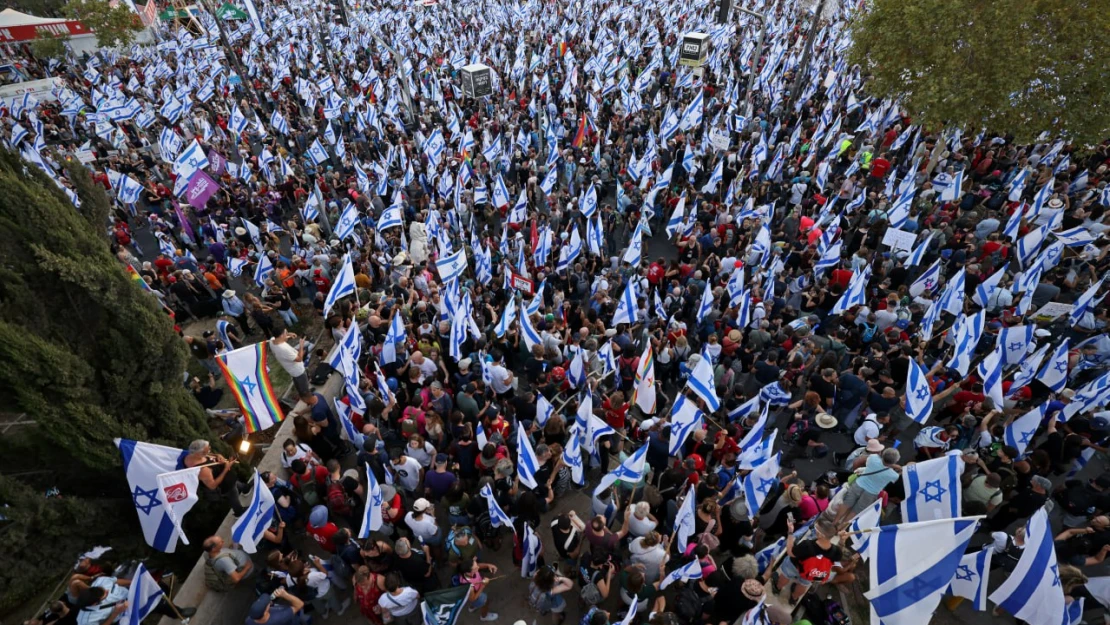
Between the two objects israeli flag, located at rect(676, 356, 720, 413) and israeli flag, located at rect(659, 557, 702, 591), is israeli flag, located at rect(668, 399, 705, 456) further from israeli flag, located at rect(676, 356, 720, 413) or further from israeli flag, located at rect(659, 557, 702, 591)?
israeli flag, located at rect(659, 557, 702, 591)

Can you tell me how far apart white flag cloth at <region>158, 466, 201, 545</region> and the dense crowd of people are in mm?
493

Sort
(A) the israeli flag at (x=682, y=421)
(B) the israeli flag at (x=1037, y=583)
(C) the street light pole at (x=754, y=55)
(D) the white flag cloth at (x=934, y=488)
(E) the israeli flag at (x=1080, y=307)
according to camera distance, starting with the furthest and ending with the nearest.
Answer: (C) the street light pole at (x=754, y=55) → (E) the israeli flag at (x=1080, y=307) → (A) the israeli flag at (x=682, y=421) → (D) the white flag cloth at (x=934, y=488) → (B) the israeli flag at (x=1037, y=583)

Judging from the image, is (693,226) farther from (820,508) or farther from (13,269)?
(13,269)

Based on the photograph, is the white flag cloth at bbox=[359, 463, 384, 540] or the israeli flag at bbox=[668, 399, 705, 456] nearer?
the white flag cloth at bbox=[359, 463, 384, 540]

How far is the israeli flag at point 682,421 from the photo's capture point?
759 cm

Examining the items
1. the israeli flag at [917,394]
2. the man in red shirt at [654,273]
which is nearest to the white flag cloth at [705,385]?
the israeli flag at [917,394]

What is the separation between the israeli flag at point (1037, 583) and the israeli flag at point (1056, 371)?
4.95m

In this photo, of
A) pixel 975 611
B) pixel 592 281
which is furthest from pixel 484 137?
pixel 975 611

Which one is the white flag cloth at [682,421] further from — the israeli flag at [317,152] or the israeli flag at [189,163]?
the israeli flag at [317,152]

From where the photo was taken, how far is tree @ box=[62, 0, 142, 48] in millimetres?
35469

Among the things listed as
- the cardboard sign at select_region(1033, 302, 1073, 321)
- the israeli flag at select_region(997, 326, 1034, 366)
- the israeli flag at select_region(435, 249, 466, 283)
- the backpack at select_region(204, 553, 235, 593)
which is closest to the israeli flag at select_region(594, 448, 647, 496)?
the backpack at select_region(204, 553, 235, 593)

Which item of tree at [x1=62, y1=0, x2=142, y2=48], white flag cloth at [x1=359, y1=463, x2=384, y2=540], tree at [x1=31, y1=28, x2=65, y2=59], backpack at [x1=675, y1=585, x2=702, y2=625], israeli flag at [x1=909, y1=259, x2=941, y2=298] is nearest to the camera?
backpack at [x1=675, y1=585, x2=702, y2=625]

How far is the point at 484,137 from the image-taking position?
20.0m

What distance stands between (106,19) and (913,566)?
164 ft
